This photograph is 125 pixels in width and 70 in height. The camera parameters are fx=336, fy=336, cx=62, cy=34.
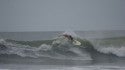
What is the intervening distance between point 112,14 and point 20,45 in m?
1.15

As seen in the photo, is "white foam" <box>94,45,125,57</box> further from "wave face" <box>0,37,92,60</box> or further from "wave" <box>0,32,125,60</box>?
"wave face" <box>0,37,92,60</box>

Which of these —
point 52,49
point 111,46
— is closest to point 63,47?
point 52,49

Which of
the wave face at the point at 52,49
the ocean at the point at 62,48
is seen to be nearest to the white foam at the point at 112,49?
the ocean at the point at 62,48

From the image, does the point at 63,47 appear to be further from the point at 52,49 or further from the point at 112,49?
the point at 112,49

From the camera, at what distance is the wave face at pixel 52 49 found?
397 centimetres

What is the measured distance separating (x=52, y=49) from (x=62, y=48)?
0.12 metres

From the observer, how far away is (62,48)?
3.99 metres

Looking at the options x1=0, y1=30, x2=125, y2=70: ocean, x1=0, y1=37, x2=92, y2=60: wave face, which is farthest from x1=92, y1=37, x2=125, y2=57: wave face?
x1=0, y1=37, x2=92, y2=60: wave face

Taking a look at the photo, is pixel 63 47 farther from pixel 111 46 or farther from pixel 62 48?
pixel 111 46

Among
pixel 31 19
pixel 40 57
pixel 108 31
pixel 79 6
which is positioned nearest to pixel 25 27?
pixel 31 19

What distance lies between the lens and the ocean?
3.96 m

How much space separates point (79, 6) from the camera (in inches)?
157

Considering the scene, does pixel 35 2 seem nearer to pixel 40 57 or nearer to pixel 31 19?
pixel 31 19

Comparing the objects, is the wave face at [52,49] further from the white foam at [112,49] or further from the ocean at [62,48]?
the white foam at [112,49]
